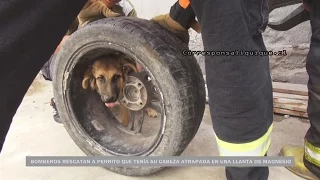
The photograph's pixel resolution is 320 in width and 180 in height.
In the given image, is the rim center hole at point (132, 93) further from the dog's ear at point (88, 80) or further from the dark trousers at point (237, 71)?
the dark trousers at point (237, 71)

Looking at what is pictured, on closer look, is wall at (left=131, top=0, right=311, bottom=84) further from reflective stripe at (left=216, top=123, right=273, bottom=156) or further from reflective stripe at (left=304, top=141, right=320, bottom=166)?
reflective stripe at (left=216, top=123, right=273, bottom=156)

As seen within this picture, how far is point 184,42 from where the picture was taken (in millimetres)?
1308

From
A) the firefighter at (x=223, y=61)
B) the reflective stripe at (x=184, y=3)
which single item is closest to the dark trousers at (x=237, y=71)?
the firefighter at (x=223, y=61)

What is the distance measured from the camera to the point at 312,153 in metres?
1.22

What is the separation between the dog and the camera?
1396 millimetres

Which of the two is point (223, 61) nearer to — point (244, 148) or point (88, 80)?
point (244, 148)

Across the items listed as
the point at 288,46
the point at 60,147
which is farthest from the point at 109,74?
the point at 288,46

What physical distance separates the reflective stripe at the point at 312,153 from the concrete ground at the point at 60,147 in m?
0.11

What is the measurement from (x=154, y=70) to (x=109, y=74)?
1.04 feet

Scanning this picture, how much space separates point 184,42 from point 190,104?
28 cm

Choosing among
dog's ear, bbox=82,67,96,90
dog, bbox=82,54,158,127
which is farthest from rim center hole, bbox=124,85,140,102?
dog's ear, bbox=82,67,96,90

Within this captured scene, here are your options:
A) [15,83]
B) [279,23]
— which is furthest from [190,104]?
[279,23]

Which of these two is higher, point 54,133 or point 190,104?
point 190,104

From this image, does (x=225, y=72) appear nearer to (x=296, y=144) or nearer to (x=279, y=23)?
(x=296, y=144)
